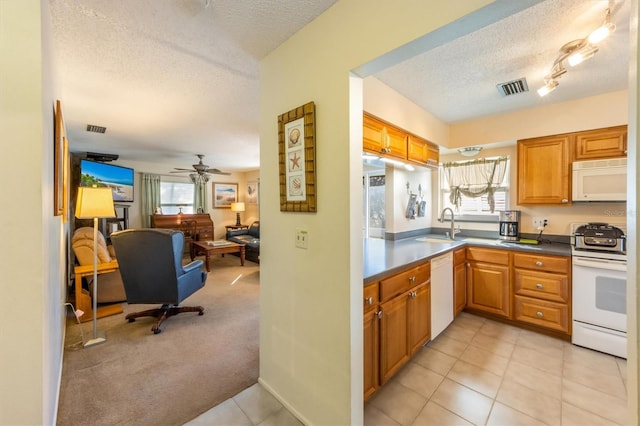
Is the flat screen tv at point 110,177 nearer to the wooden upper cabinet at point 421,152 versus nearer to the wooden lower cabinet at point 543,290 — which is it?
the wooden upper cabinet at point 421,152

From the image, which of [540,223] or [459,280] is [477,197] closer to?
[540,223]

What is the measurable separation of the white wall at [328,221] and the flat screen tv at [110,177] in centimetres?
481

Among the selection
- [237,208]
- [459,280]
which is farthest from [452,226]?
[237,208]

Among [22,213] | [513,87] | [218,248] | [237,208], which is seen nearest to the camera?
[22,213]

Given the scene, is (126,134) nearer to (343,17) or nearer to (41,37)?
(41,37)

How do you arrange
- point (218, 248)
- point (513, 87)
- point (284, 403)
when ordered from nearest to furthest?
point (284, 403) < point (513, 87) < point (218, 248)

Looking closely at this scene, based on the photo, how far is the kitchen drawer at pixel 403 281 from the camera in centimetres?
173

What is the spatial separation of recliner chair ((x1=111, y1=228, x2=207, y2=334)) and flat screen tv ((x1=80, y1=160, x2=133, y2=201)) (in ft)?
9.58

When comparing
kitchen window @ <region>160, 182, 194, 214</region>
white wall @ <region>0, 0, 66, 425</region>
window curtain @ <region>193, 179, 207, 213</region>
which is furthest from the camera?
window curtain @ <region>193, 179, 207, 213</region>

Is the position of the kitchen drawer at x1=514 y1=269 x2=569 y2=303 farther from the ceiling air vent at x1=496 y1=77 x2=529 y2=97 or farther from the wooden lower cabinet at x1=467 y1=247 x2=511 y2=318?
the ceiling air vent at x1=496 y1=77 x2=529 y2=97

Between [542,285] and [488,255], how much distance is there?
525 millimetres

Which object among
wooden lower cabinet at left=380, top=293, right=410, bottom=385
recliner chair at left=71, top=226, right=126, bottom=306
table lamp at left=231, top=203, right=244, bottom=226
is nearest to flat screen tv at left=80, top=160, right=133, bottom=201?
recliner chair at left=71, top=226, right=126, bottom=306

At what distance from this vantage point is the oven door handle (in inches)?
86.4

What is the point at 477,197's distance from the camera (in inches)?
139
